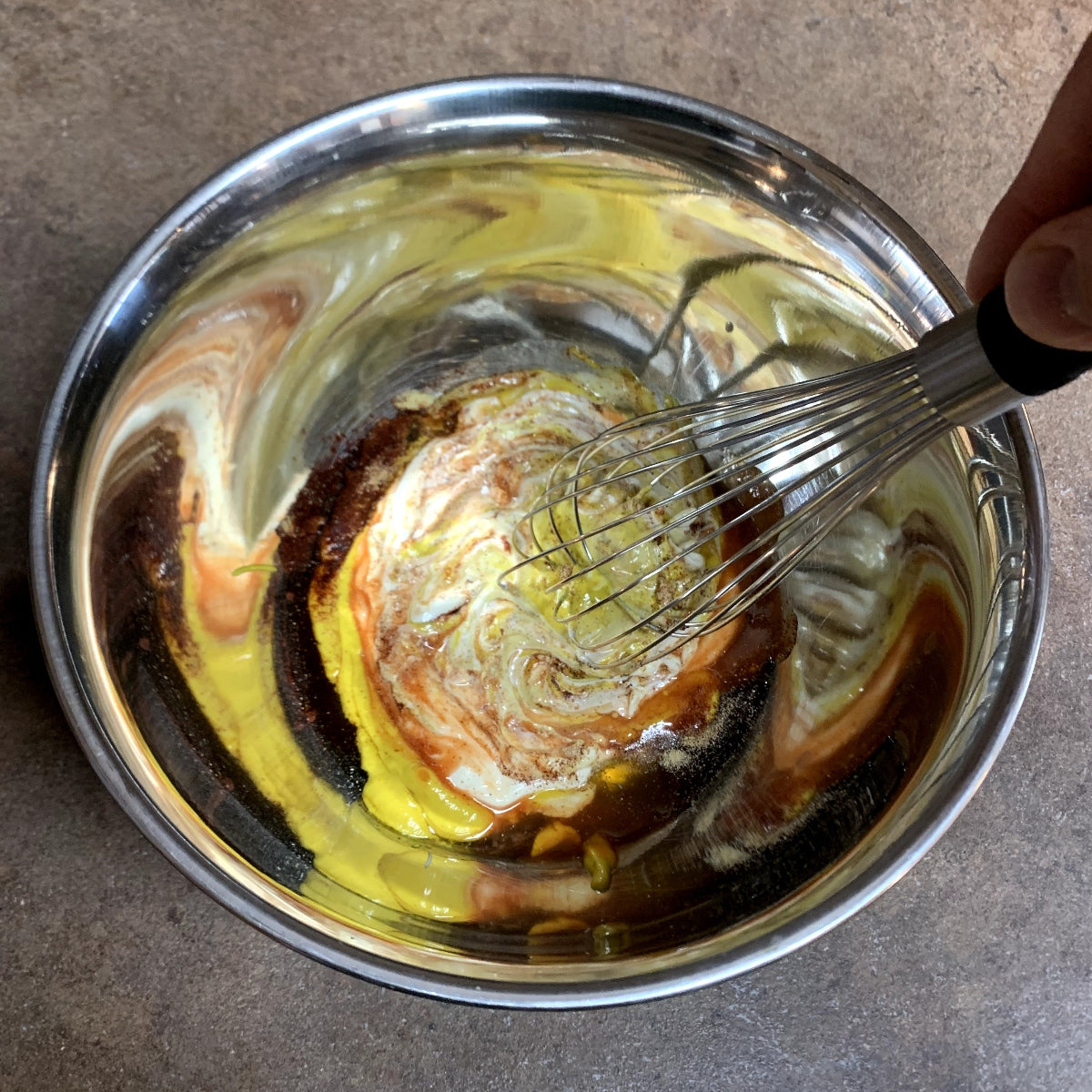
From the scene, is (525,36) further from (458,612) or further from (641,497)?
(458,612)

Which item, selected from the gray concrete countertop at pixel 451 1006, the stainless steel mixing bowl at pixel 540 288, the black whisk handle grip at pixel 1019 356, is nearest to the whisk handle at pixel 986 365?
the black whisk handle grip at pixel 1019 356

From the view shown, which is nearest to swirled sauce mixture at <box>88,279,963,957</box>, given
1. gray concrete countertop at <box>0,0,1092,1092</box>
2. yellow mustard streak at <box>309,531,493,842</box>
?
yellow mustard streak at <box>309,531,493,842</box>

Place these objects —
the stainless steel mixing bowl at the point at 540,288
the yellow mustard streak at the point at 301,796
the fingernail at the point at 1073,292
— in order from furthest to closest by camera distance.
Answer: the yellow mustard streak at the point at 301,796 < the stainless steel mixing bowl at the point at 540,288 < the fingernail at the point at 1073,292

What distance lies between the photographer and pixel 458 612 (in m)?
0.86

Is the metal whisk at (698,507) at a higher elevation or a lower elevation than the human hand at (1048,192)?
lower

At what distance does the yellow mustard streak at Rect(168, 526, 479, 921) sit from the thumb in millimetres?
568

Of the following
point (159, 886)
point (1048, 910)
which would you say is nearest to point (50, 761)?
point (159, 886)

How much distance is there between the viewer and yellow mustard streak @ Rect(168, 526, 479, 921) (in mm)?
688

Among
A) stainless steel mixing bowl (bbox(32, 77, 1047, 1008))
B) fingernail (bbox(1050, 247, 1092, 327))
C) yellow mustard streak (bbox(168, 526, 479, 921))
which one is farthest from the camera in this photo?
yellow mustard streak (bbox(168, 526, 479, 921))

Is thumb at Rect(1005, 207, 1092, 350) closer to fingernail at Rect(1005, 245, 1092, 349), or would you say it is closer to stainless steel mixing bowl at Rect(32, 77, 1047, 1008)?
fingernail at Rect(1005, 245, 1092, 349)

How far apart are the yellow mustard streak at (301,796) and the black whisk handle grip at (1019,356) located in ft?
1.77

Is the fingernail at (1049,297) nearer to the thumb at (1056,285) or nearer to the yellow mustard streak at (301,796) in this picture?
the thumb at (1056,285)

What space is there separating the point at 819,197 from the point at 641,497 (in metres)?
0.32

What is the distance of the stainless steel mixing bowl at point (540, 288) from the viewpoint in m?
0.56
